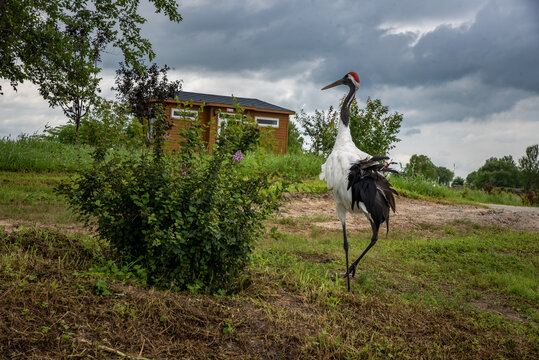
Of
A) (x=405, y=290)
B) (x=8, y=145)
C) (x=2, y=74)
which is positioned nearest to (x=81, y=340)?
(x=405, y=290)

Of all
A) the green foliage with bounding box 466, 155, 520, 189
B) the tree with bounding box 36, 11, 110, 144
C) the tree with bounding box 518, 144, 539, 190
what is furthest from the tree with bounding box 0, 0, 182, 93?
the green foliage with bounding box 466, 155, 520, 189

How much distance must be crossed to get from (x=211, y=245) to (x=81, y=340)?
1.30 m

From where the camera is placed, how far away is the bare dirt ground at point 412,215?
10086mm

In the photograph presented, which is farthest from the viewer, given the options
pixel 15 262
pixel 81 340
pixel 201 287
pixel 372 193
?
pixel 372 193

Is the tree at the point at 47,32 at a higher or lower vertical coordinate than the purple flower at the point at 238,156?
higher

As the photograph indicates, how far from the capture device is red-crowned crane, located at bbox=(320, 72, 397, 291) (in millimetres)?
5008

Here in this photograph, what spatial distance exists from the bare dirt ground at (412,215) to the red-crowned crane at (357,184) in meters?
3.66

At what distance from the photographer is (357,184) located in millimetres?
5109

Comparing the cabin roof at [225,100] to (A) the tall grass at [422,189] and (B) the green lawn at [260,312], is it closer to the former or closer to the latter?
(A) the tall grass at [422,189]

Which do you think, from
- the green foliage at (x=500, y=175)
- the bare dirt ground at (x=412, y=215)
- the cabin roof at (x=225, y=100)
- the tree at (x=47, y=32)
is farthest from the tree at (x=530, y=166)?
the tree at (x=47, y=32)

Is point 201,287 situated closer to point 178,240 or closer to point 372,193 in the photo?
point 178,240

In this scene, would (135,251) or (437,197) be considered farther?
(437,197)

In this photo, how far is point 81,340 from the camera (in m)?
2.73

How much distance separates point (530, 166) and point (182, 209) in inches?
2343
